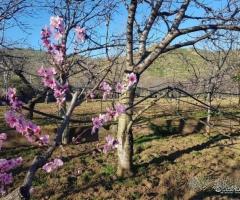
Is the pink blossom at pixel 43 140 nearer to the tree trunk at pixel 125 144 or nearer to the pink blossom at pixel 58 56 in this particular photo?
the pink blossom at pixel 58 56

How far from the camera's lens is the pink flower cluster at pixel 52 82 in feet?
14.3

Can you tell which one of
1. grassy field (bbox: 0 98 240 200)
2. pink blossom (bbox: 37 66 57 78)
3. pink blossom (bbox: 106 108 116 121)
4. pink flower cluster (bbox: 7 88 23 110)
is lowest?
grassy field (bbox: 0 98 240 200)

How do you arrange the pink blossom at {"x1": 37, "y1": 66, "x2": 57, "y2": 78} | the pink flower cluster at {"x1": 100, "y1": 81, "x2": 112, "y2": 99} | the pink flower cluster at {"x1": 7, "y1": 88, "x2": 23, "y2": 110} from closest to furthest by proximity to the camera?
the pink blossom at {"x1": 37, "y1": 66, "x2": 57, "y2": 78} → the pink flower cluster at {"x1": 7, "y1": 88, "x2": 23, "y2": 110} → the pink flower cluster at {"x1": 100, "y1": 81, "x2": 112, "y2": 99}

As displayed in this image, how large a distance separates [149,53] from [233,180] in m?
3.43

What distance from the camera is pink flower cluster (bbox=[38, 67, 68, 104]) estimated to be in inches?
171

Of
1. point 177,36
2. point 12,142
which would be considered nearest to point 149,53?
point 177,36

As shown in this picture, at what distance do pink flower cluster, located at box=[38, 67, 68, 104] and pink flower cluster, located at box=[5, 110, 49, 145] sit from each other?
43cm

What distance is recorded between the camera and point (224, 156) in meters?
11.5

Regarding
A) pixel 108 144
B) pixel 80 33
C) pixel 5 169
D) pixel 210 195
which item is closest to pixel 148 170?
pixel 210 195

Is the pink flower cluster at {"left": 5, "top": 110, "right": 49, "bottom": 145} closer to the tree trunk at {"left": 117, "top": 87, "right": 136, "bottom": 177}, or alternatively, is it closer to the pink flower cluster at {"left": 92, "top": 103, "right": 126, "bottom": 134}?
the pink flower cluster at {"left": 92, "top": 103, "right": 126, "bottom": 134}

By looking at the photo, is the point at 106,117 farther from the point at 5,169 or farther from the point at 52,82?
the point at 5,169

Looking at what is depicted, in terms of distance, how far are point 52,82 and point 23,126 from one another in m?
0.53

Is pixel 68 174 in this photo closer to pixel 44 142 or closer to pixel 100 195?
pixel 100 195

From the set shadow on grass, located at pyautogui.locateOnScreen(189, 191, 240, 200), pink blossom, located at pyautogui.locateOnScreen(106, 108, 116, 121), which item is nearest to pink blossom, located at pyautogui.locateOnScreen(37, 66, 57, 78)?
pink blossom, located at pyautogui.locateOnScreen(106, 108, 116, 121)
